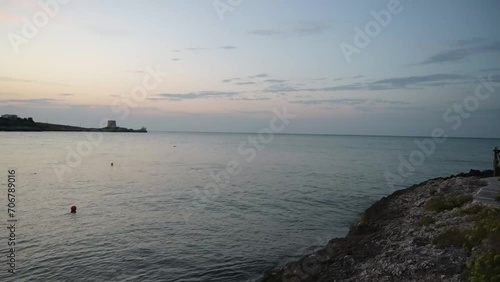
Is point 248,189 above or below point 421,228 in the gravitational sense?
below

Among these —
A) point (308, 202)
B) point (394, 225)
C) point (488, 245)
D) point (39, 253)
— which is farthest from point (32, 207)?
point (488, 245)

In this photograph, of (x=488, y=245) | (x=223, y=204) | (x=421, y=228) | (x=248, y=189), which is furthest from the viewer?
(x=248, y=189)

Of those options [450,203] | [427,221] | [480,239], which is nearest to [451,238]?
[480,239]

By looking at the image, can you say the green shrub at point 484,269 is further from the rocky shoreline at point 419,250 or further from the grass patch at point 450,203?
the grass patch at point 450,203

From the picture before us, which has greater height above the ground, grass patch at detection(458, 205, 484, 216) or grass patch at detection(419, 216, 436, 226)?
grass patch at detection(458, 205, 484, 216)

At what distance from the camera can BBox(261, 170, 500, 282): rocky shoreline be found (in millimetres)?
12102

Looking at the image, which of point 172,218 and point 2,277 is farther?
point 172,218

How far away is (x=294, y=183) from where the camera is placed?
5491 centimetres

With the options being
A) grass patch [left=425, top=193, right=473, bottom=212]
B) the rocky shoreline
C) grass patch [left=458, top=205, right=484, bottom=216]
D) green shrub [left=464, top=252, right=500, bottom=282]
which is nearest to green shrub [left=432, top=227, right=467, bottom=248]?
the rocky shoreline

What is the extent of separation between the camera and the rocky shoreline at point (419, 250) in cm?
1210

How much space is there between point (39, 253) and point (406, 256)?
2281cm

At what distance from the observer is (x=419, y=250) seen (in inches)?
573

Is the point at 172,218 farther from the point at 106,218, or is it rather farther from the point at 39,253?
the point at 39,253

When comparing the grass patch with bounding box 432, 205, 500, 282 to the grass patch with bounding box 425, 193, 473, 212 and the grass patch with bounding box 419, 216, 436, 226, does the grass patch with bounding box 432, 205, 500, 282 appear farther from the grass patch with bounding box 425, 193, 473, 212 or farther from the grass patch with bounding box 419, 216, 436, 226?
the grass patch with bounding box 425, 193, 473, 212
